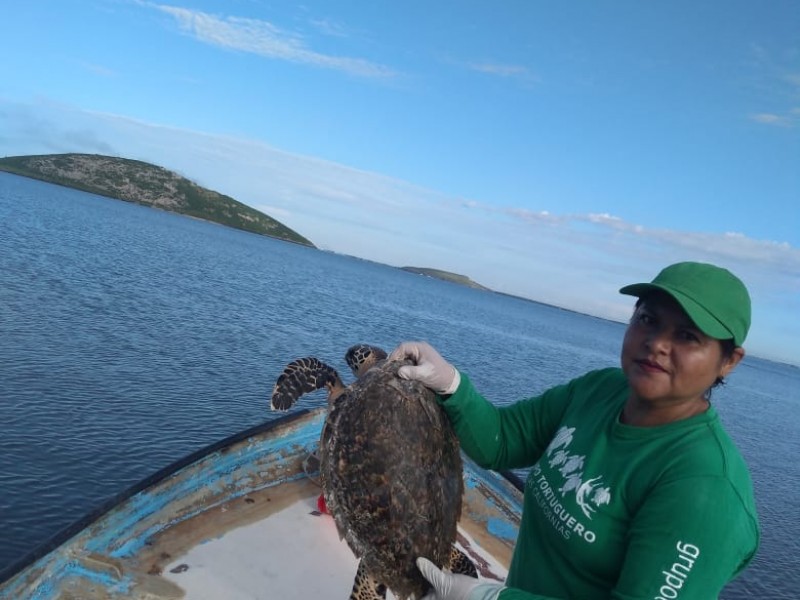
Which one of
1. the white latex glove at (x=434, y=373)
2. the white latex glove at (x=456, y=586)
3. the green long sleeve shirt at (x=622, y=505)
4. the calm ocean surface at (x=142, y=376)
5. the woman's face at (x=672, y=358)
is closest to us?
the green long sleeve shirt at (x=622, y=505)

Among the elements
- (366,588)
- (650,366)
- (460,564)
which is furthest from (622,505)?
(366,588)

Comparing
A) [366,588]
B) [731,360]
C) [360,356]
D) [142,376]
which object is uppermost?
[731,360]

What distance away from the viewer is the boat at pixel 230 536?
599cm


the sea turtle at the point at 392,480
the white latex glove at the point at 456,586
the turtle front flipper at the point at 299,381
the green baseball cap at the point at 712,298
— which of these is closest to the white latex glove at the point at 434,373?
the sea turtle at the point at 392,480

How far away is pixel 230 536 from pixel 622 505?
21.1ft

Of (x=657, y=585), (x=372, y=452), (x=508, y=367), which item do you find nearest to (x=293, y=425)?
(x=372, y=452)

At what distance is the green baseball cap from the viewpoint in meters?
2.27

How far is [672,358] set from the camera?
241cm

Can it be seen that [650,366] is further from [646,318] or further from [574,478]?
[574,478]

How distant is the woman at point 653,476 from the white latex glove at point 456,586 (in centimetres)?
2

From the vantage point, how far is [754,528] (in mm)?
2137

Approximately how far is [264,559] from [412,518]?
12.5ft

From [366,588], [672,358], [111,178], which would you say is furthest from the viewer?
[111,178]

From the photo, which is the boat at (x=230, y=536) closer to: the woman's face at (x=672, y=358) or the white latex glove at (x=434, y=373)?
the white latex glove at (x=434, y=373)
